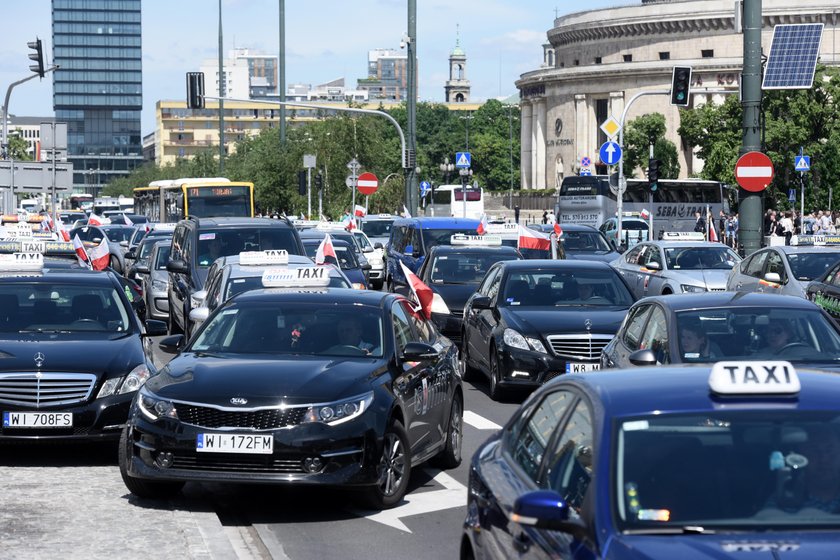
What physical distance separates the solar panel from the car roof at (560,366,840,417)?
23.6 meters

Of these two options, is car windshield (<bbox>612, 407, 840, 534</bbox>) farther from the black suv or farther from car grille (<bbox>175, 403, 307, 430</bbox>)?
the black suv

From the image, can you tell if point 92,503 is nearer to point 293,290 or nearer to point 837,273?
point 293,290

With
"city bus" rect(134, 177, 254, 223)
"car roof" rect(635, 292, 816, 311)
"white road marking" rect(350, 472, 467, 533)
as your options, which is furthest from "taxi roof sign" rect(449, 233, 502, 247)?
"city bus" rect(134, 177, 254, 223)

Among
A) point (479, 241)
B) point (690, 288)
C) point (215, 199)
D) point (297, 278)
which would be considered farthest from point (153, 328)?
point (215, 199)

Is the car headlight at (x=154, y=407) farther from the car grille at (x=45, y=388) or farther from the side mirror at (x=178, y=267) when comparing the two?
the side mirror at (x=178, y=267)

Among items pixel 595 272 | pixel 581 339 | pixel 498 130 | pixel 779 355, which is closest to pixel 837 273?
pixel 595 272

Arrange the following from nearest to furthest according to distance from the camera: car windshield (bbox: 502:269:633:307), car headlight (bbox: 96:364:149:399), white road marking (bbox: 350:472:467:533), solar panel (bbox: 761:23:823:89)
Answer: white road marking (bbox: 350:472:467:533) < car headlight (bbox: 96:364:149:399) < car windshield (bbox: 502:269:633:307) < solar panel (bbox: 761:23:823:89)

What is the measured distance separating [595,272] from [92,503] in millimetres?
8898

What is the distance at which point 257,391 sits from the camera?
31.4 feet

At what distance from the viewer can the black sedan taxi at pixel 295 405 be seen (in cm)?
940

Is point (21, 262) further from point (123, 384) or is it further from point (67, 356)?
point (123, 384)

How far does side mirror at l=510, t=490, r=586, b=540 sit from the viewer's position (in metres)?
4.89

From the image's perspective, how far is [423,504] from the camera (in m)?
10.2

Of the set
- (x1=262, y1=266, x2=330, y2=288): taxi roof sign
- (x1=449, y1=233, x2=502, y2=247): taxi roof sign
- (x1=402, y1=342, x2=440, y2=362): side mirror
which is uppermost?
(x1=262, y1=266, x2=330, y2=288): taxi roof sign
